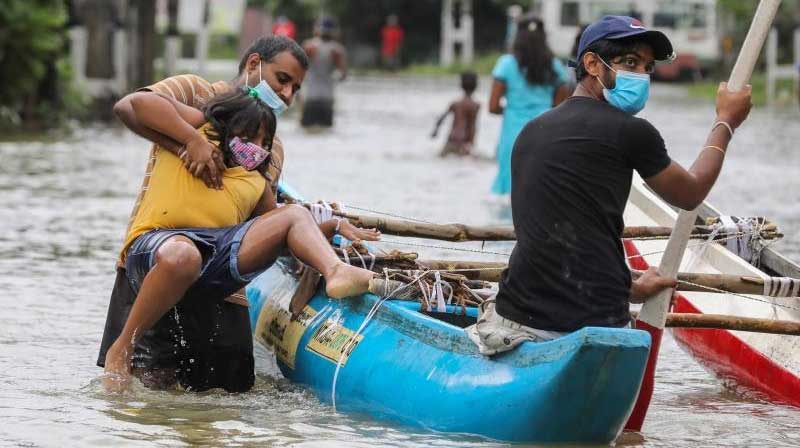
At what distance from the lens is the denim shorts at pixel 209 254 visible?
6.37m

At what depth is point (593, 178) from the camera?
5.41 m

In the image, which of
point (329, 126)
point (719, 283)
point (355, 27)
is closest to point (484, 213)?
point (719, 283)

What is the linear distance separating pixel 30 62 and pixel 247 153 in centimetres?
1434

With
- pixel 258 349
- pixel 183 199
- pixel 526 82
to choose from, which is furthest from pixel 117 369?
pixel 526 82

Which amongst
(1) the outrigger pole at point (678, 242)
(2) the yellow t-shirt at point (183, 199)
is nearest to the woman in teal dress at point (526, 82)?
(2) the yellow t-shirt at point (183, 199)

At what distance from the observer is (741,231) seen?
8078 millimetres

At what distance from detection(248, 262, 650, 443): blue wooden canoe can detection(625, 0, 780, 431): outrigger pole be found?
477mm

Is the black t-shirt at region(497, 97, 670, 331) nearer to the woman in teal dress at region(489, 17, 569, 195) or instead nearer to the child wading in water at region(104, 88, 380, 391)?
the child wading in water at region(104, 88, 380, 391)

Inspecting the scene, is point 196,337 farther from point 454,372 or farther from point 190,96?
point 454,372

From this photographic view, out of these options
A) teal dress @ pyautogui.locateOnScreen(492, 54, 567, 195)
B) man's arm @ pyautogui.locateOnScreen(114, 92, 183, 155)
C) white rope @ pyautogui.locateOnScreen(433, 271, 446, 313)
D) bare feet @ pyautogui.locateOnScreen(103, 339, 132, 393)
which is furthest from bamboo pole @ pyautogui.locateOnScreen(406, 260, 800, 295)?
teal dress @ pyautogui.locateOnScreen(492, 54, 567, 195)

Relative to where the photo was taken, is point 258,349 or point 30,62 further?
point 30,62

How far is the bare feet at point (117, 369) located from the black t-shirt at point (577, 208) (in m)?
1.84

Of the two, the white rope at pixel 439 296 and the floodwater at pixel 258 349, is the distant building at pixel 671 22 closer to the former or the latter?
the floodwater at pixel 258 349

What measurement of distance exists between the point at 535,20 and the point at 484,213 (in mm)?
1885
